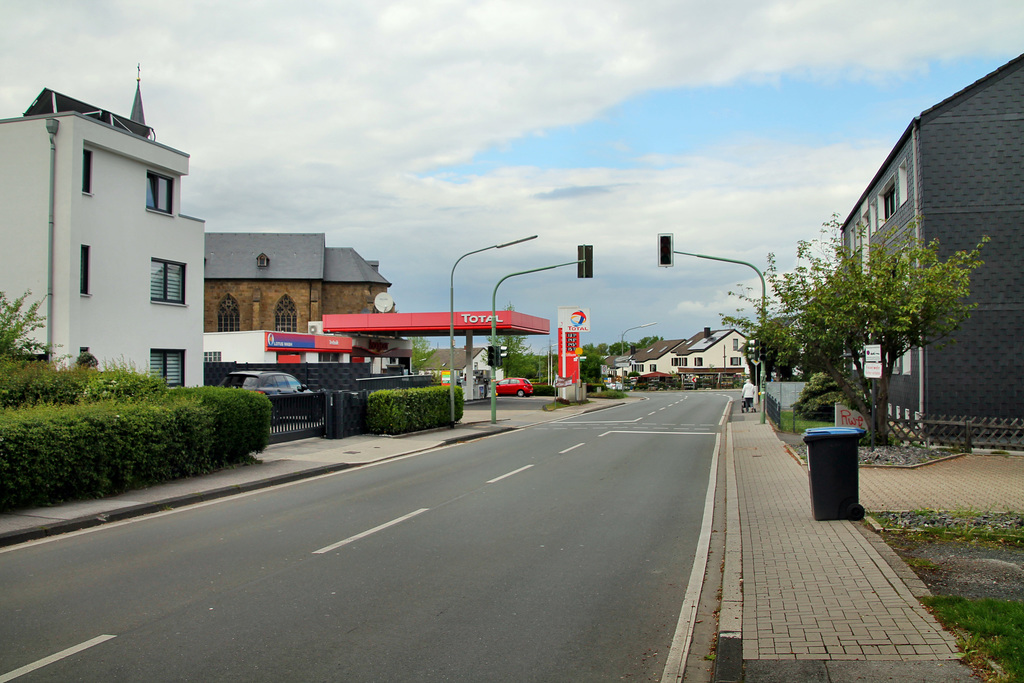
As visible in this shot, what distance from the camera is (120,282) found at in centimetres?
2375

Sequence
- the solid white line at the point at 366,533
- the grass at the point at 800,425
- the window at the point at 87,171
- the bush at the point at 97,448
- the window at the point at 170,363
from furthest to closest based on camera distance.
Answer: the window at the point at 170,363
the grass at the point at 800,425
the window at the point at 87,171
the bush at the point at 97,448
the solid white line at the point at 366,533

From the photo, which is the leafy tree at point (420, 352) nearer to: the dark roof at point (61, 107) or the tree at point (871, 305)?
the dark roof at point (61, 107)

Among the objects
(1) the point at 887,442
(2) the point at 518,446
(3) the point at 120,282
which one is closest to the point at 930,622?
(1) the point at 887,442

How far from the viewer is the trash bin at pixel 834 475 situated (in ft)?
29.7

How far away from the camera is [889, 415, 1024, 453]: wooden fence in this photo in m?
17.1

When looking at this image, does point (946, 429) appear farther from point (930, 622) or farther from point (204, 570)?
point (204, 570)

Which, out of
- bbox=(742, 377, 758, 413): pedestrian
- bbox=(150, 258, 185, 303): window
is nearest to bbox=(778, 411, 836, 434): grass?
bbox=(742, 377, 758, 413): pedestrian

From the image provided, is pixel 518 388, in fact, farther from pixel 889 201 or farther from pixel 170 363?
pixel 889 201

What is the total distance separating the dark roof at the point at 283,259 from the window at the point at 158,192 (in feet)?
154

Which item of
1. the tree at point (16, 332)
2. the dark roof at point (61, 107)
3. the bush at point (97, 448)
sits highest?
the dark roof at point (61, 107)

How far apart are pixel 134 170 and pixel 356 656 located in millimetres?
24010

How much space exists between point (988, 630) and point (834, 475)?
4456mm

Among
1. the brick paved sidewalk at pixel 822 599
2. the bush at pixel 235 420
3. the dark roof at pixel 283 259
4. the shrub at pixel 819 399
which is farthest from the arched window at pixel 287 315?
the brick paved sidewalk at pixel 822 599

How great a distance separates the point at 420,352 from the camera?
9044 cm
